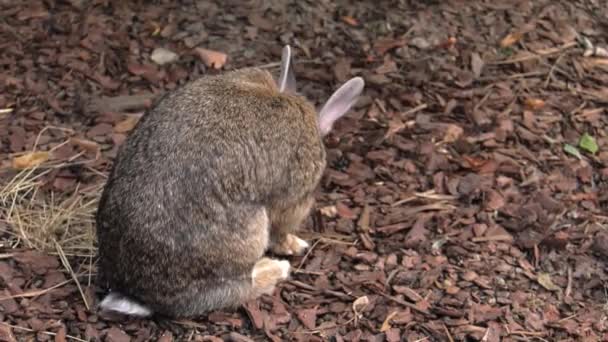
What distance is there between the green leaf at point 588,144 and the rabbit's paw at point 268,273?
249cm

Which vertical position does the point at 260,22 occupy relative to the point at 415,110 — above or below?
above

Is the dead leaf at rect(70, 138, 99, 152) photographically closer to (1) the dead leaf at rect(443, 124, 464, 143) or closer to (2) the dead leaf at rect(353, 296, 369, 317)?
(2) the dead leaf at rect(353, 296, 369, 317)

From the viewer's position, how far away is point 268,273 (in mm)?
5523

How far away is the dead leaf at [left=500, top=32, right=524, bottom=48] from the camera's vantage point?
25.1 feet

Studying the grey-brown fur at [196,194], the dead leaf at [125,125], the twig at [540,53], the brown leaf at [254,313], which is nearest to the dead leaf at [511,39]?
the twig at [540,53]

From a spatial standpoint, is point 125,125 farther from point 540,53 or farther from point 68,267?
point 540,53

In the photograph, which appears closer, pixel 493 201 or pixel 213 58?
pixel 493 201

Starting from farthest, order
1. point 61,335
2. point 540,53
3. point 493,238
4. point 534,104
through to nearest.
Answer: point 540,53 → point 534,104 → point 493,238 → point 61,335

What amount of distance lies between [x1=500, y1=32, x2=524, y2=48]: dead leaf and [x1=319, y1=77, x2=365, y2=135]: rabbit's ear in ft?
7.85

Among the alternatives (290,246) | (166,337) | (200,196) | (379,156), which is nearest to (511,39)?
(379,156)

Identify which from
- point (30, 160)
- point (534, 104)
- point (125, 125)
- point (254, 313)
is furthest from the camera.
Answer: point (534, 104)

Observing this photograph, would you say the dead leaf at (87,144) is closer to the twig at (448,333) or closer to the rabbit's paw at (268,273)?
the rabbit's paw at (268,273)

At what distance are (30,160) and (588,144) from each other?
3.87 metres

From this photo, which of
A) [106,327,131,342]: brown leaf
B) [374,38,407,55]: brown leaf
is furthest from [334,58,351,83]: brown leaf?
[106,327,131,342]: brown leaf
